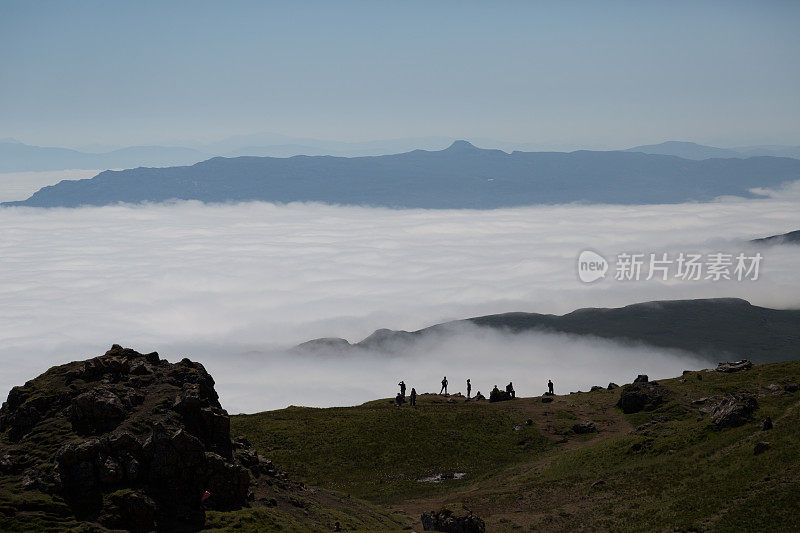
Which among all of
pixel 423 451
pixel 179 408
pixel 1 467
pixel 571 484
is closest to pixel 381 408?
pixel 423 451

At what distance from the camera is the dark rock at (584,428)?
82894 mm

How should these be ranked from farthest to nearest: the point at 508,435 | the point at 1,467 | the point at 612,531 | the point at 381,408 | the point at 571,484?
the point at 381,408 < the point at 508,435 < the point at 571,484 < the point at 612,531 < the point at 1,467

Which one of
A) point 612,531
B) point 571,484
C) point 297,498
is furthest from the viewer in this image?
point 571,484

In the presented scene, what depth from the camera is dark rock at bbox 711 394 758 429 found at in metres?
57.8

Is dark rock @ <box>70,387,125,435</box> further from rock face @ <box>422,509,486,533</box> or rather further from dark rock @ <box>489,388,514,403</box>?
dark rock @ <box>489,388,514,403</box>

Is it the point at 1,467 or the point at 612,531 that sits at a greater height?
the point at 1,467

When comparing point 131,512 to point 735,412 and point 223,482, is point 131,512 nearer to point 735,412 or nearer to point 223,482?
point 223,482

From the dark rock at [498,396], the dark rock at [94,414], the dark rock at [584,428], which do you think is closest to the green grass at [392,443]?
the dark rock at [498,396]

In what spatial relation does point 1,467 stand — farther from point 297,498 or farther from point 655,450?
point 655,450

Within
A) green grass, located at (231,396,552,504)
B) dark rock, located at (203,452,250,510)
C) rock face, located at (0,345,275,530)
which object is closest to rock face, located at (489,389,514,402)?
green grass, located at (231,396,552,504)

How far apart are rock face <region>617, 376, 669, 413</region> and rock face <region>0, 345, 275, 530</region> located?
172ft

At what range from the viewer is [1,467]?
4203 centimetres

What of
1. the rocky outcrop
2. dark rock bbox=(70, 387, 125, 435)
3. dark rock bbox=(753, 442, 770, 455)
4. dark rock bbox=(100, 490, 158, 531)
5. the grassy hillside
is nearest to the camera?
dark rock bbox=(100, 490, 158, 531)

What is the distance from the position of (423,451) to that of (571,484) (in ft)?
75.4
